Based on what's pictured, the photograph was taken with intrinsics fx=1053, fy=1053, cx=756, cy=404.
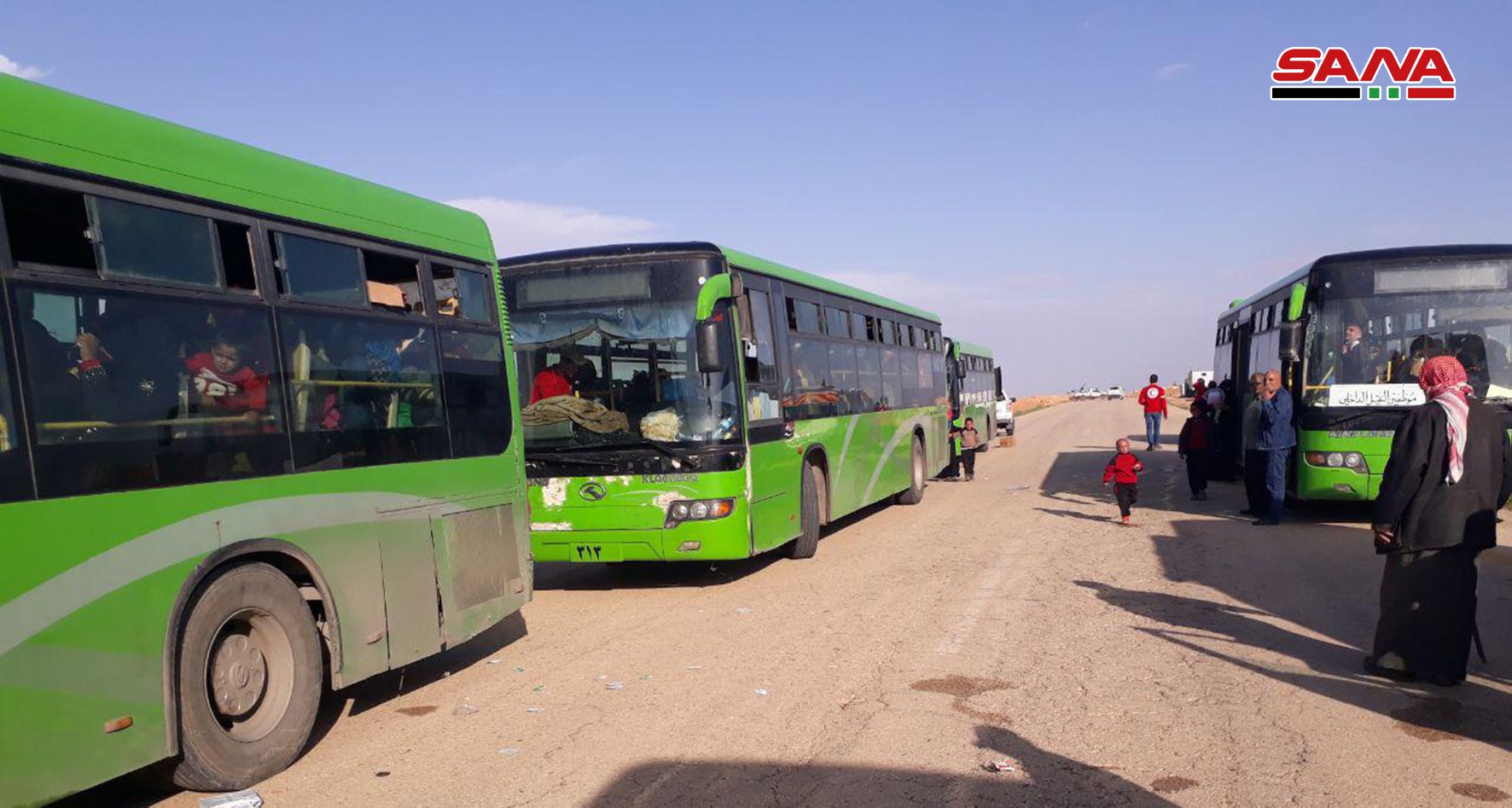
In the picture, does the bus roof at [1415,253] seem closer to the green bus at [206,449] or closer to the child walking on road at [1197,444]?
the child walking on road at [1197,444]

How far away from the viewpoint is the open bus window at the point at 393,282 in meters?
6.39

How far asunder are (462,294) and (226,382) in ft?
8.09

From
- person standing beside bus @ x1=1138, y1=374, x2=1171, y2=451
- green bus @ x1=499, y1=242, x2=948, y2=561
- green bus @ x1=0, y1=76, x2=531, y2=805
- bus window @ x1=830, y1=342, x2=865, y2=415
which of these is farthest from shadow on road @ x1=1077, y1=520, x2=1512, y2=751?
person standing beside bus @ x1=1138, y1=374, x2=1171, y2=451

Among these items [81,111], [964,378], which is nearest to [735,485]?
[81,111]

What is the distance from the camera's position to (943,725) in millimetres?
5656

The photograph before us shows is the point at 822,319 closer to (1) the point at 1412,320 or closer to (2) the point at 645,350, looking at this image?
(2) the point at 645,350

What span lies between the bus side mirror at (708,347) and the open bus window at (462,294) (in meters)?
2.17

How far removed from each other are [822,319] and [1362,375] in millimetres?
6387

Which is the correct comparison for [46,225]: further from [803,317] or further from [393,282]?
[803,317]

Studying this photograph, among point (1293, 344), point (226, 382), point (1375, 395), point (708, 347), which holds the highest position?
point (708, 347)

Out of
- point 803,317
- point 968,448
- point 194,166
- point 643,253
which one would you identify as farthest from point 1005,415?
point 194,166

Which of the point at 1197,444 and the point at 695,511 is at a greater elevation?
the point at 695,511

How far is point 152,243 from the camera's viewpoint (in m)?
→ 4.80

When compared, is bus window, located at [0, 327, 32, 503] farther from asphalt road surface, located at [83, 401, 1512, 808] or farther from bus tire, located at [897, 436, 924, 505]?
bus tire, located at [897, 436, 924, 505]
